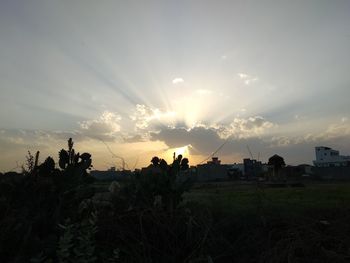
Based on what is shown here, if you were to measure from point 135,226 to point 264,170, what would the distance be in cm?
1312

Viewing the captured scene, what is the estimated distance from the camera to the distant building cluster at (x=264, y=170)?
227 inches

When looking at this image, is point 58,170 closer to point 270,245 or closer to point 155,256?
point 155,256

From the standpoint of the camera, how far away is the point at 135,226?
3936 millimetres

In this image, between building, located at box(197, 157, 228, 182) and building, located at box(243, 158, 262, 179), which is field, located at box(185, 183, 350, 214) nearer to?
building, located at box(243, 158, 262, 179)

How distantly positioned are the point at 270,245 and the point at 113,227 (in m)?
1.54

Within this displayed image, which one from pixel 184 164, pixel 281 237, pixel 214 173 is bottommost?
pixel 281 237

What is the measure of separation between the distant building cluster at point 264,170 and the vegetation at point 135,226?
579 mm

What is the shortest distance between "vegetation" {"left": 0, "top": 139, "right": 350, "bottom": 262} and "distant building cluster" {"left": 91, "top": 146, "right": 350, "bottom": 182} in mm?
579

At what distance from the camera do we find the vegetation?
2857 millimetres

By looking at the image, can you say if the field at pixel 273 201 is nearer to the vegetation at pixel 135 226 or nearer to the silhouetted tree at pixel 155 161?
the vegetation at pixel 135 226

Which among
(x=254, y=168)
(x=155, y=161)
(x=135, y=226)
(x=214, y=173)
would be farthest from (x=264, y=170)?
(x=214, y=173)

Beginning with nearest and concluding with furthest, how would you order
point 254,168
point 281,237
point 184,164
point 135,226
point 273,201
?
1. point 135,226
2. point 281,237
3. point 184,164
4. point 254,168
5. point 273,201

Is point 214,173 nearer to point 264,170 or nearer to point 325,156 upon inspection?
point 264,170

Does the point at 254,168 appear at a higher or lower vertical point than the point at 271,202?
higher
